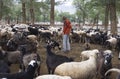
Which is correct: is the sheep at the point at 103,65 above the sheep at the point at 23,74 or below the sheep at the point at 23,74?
below

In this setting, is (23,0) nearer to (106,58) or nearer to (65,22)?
(65,22)

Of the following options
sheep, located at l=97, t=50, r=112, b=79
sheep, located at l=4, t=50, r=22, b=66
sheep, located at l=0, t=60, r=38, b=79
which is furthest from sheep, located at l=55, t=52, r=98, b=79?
sheep, located at l=4, t=50, r=22, b=66

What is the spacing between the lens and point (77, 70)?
923 centimetres

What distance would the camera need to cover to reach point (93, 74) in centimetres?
981

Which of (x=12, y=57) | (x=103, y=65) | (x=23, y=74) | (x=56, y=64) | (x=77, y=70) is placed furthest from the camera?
(x=12, y=57)

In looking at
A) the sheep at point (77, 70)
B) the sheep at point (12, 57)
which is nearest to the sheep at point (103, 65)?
the sheep at point (77, 70)

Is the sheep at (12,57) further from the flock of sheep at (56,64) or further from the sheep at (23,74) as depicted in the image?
the sheep at (23,74)

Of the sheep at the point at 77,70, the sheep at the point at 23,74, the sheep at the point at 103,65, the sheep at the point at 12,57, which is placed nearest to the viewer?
the sheep at the point at 23,74

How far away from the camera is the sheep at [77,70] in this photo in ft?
29.8

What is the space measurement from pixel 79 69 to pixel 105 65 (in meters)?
1.85

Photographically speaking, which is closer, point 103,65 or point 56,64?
point 56,64

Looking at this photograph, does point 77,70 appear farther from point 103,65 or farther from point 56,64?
point 103,65

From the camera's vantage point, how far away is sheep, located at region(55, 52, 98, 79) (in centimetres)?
909

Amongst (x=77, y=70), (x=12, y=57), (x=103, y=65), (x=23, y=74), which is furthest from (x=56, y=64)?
(x=23, y=74)
